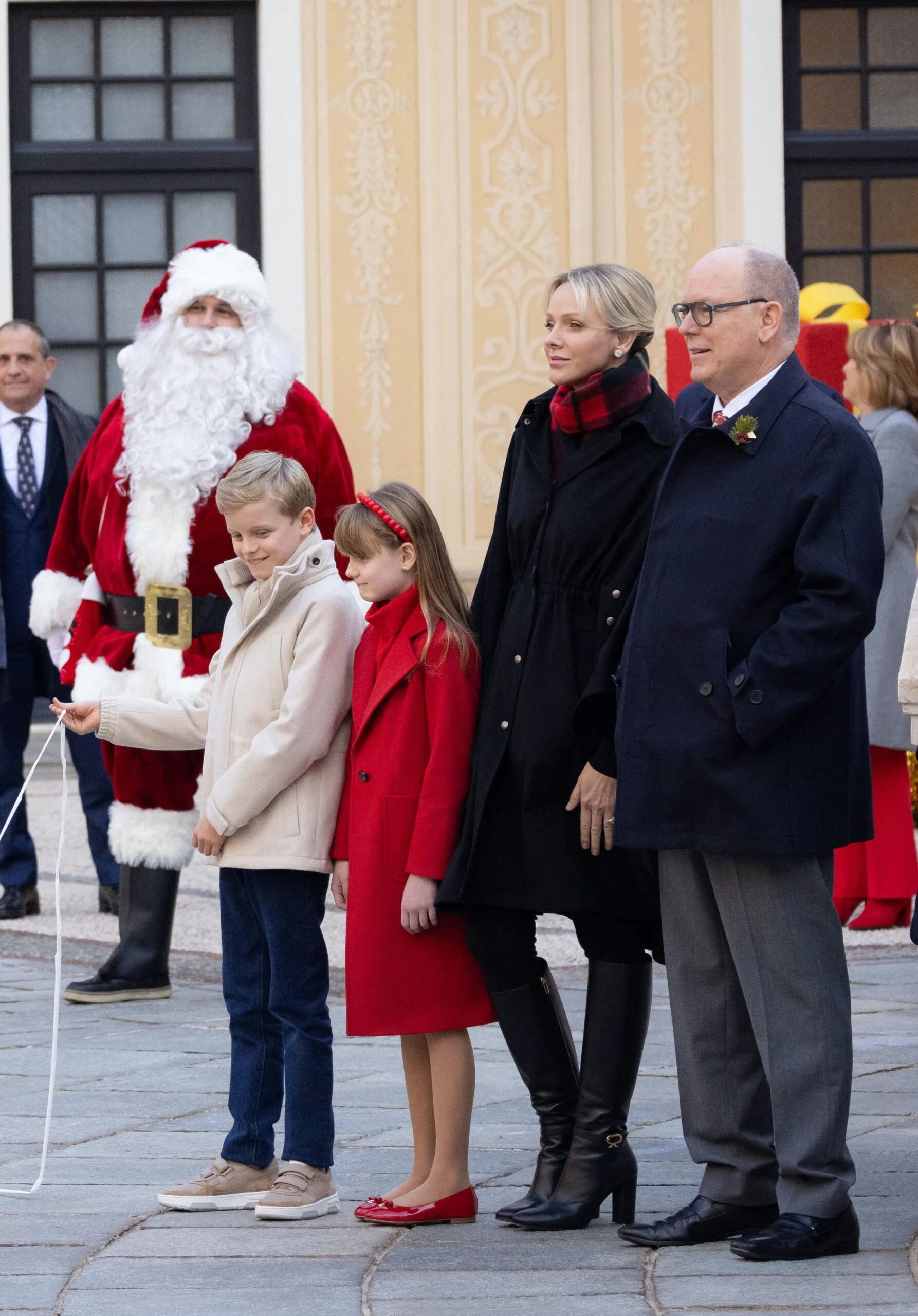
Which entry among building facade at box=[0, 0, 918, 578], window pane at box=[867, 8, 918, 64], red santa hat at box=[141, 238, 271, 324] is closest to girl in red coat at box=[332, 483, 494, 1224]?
red santa hat at box=[141, 238, 271, 324]

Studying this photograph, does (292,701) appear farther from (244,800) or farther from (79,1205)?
(79,1205)

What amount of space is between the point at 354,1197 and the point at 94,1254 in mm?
529

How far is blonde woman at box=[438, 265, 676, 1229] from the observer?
351cm

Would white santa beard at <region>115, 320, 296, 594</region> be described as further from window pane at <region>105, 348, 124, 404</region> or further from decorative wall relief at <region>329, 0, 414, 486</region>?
window pane at <region>105, 348, 124, 404</region>

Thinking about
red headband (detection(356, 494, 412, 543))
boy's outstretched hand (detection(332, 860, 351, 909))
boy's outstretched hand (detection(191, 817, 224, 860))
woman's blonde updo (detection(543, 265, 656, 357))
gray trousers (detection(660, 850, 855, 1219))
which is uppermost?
woman's blonde updo (detection(543, 265, 656, 357))

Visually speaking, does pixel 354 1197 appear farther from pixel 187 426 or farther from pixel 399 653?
pixel 187 426

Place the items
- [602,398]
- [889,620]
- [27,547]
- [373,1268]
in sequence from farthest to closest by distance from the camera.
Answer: [27,547], [889,620], [602,398], [373,1268]

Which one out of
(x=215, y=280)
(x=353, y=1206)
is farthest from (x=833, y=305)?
(x=353, y=1206)

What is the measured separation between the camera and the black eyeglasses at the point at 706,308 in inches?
133

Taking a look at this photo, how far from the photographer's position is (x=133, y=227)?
36.1ft

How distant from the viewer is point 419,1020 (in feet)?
11.8

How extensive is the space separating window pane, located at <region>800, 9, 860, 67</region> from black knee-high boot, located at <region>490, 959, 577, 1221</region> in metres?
8.32

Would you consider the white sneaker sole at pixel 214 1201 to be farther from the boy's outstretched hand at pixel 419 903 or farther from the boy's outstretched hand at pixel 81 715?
the boy's outstretched hand at pixel 81 715

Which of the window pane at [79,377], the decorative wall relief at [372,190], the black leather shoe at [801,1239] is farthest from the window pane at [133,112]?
the black leather shoe at [801,1239]
